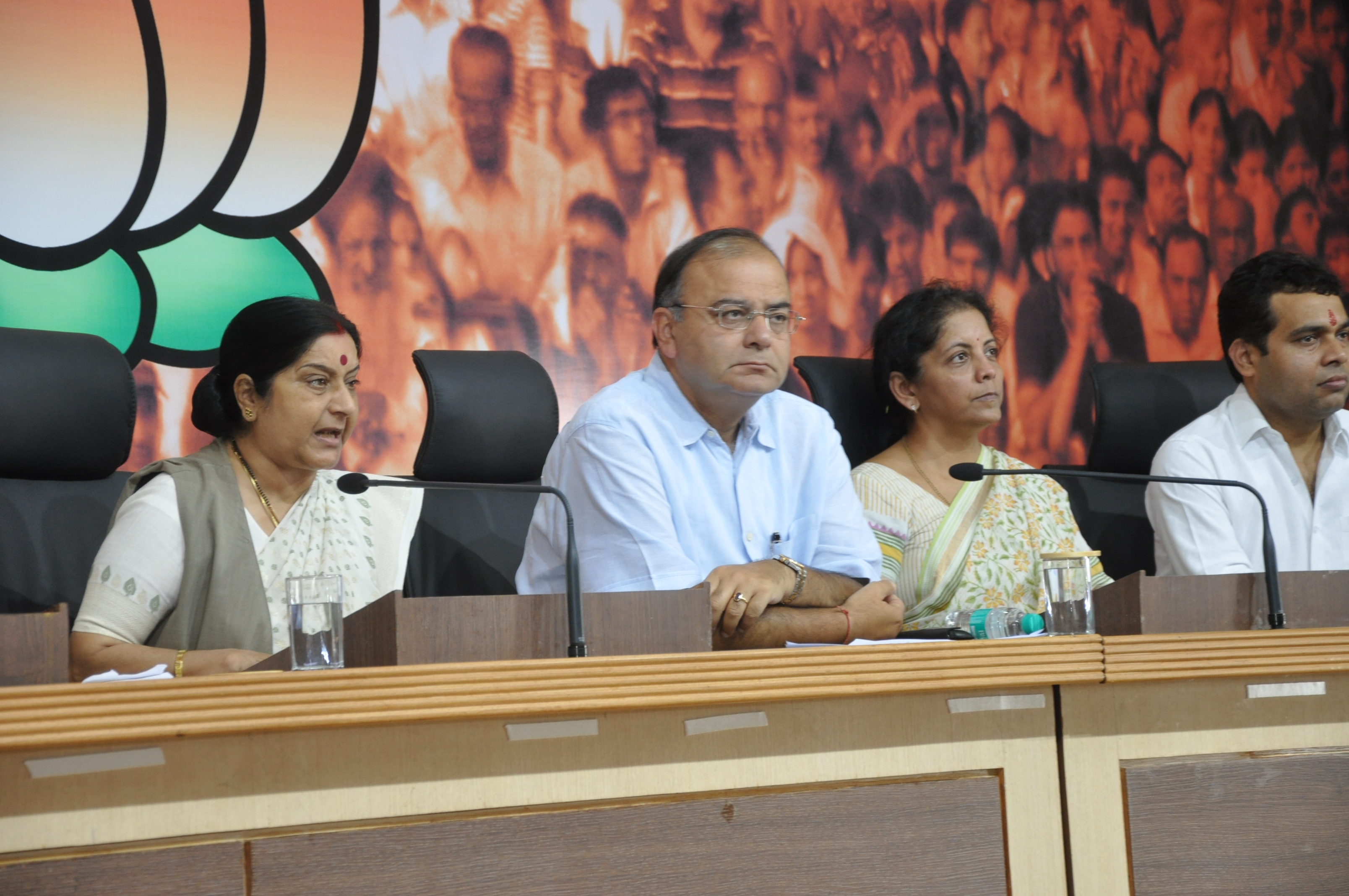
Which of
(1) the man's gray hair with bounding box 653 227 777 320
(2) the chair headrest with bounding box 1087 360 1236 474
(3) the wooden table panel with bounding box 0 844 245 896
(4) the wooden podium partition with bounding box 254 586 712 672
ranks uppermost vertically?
(1) the man's gray hair with bounding box 653 227 777 320

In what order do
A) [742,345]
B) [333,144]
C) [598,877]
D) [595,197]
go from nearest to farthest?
[598,877], [742,345], [333,144], [595,197]

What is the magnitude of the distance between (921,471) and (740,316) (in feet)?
2.43

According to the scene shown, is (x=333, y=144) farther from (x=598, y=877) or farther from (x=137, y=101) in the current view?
(x=598, y=877)

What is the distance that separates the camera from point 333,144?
2.71 meters

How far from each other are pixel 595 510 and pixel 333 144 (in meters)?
1.33

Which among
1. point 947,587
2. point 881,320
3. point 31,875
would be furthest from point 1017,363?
point 31,875

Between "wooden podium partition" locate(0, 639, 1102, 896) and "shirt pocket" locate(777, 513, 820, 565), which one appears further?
"shirt pocket" locate(777, 513, 820, 565)

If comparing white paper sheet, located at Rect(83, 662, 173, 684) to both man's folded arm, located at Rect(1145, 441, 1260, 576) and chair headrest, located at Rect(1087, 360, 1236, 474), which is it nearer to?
man's folded arm, located at Rect(1145, 441, 1260, 576)

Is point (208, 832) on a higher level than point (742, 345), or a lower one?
lower

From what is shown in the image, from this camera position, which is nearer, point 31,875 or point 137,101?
point 31,875

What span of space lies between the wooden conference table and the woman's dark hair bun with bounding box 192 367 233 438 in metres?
1.33

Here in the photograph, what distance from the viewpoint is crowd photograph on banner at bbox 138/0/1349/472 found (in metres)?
2.78

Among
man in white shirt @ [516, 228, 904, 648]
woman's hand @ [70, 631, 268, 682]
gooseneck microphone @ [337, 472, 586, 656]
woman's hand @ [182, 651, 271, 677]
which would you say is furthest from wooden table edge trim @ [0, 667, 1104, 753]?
woman's hand @ [70, 631, 268, 682]

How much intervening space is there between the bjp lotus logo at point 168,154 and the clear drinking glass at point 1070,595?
1.79 metres
